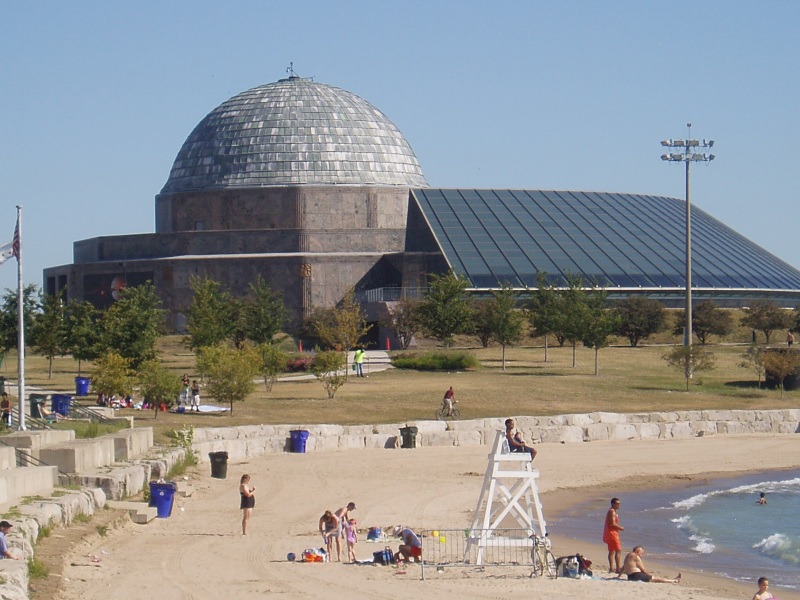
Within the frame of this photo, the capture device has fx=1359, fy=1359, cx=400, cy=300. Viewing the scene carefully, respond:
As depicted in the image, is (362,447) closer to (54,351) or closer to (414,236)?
(54,351)

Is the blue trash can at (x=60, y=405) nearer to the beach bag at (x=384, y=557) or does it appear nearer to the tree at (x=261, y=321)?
the beach bag at (x=384, y=557)

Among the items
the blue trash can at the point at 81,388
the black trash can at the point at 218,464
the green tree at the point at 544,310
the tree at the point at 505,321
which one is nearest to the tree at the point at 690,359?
the green tree at the point at 544,310

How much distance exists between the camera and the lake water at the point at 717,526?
16.4 meters

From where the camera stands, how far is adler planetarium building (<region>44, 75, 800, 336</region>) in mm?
52562

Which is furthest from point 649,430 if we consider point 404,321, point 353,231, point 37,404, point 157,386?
point 353,231

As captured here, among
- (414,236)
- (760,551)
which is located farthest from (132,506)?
(414,236)

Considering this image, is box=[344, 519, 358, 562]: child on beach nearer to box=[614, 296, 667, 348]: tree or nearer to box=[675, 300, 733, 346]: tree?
box=[614, 296, 667, 348]: tree

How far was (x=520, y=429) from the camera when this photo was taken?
28.3m

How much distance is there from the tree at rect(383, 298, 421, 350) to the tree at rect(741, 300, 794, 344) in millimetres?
12069

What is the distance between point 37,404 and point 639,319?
26.3 meters

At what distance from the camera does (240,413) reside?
29891mm

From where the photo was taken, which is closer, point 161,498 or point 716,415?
point 161,498

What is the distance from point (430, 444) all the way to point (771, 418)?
8817 mm

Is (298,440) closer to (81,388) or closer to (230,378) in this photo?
(230,378)
